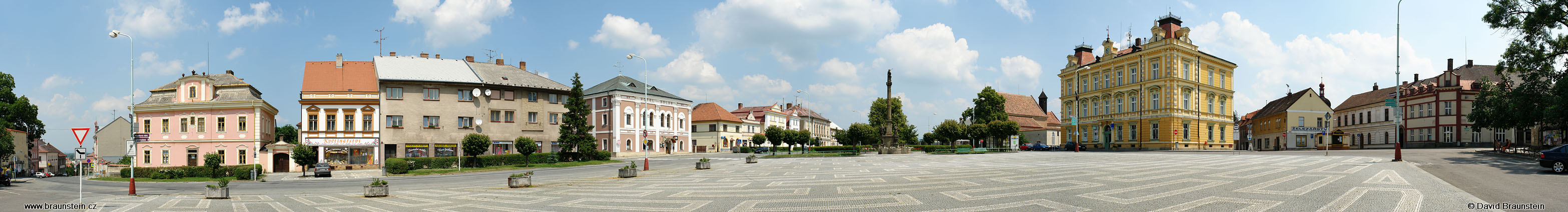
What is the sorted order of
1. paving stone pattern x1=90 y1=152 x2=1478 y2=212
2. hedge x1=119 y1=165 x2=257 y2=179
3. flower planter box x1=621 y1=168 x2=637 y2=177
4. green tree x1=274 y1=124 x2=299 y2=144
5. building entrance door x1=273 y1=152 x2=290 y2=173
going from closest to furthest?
paving stone pattern x1=90 y1=152 x2=1478 y2=212
flower planter box x1=621 y1=168 x2=637 y2=177
hedge x1=119 y1=165 x2=257 y2=179
building entrance door x1=273 y1=152 x2=290 y2=173
green tree x1=274 y1=124 x2=299 y2=144

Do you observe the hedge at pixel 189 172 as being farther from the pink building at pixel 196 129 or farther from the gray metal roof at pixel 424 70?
the gray metal roof at pixel 424 70

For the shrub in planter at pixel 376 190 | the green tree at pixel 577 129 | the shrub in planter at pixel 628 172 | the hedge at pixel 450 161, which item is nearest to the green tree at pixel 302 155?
the hedge at pixel 450 161

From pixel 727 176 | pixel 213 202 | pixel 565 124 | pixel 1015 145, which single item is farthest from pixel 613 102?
pixel 213 202

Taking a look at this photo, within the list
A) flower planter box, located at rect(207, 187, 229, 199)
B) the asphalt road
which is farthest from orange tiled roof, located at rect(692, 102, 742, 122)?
flower planter box, located at rect(207, 187, 229, 199)

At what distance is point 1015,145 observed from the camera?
60.3 metres

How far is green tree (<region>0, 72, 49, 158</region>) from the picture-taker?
53750 mm

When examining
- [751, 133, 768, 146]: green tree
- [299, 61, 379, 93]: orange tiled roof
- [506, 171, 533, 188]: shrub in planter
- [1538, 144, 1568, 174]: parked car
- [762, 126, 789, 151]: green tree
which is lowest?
[751, 133, 768, 146]: green tree

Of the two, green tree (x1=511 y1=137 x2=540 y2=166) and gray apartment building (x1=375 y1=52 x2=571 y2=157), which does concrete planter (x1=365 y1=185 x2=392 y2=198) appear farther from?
gray apartment building (x1=375 y1=52 x2=571 y2=157)

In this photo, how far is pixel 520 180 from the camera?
68.6 feet

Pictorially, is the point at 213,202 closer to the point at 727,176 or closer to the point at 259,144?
the point at 727,176

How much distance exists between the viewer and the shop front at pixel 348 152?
159ft

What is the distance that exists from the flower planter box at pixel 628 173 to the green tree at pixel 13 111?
53.4 meters

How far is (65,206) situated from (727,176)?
15956 millimetres

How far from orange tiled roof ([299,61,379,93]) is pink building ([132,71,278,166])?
3.26m
